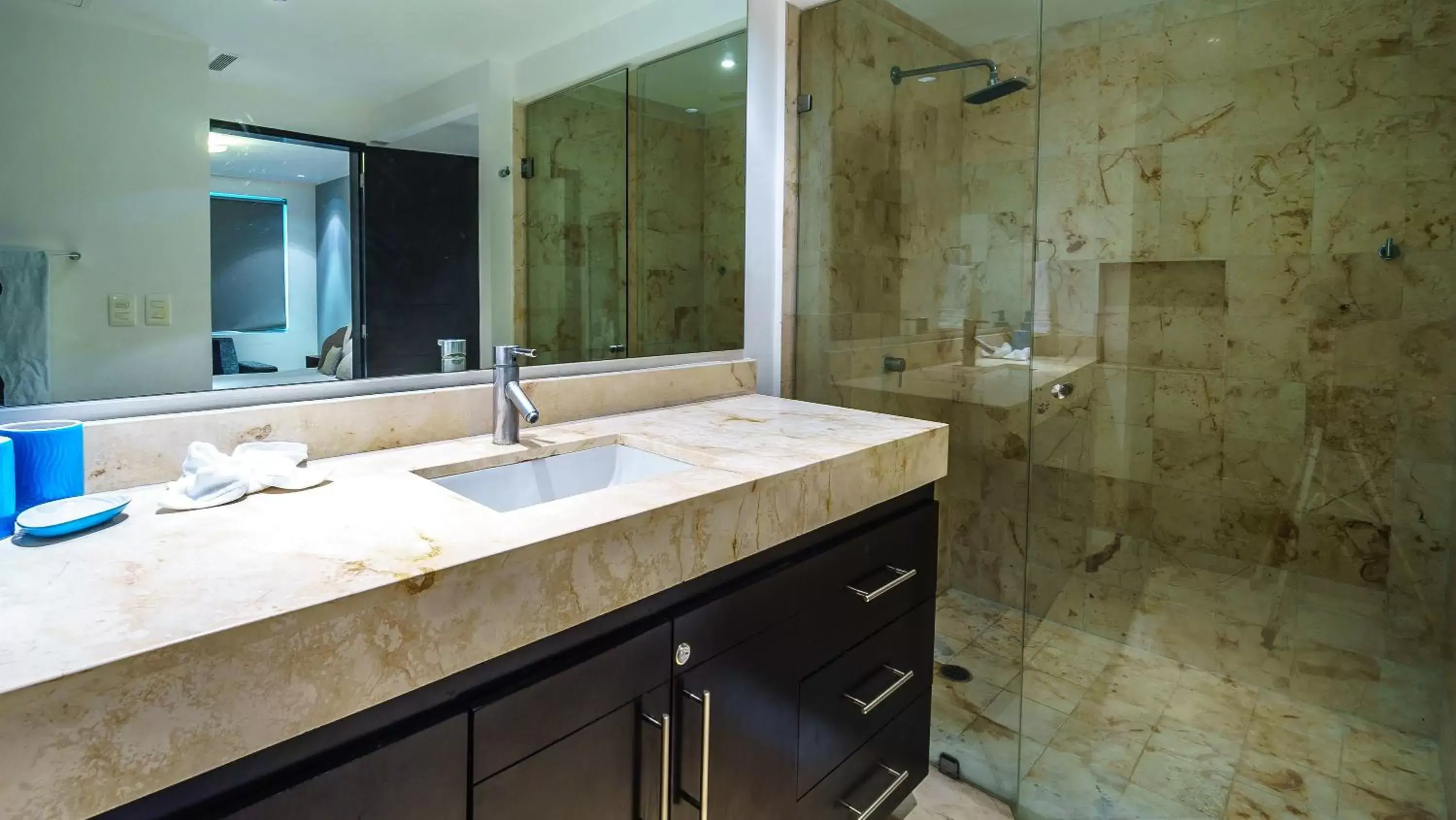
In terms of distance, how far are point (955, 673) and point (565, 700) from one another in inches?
67.9

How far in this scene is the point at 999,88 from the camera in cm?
230

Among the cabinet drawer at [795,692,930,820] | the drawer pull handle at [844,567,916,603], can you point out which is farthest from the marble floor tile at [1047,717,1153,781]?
the drawer pull handle at [844,567,916,603]

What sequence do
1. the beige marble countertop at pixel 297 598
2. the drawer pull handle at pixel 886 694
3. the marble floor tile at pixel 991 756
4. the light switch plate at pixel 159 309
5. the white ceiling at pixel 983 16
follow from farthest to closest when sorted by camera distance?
the white ceiling at pixel 983 16
the marble floor tile at pixel 991 756
the drawer pull handle at pixel 886 694
the light switch plate at pixel 159 309
the beige marble countertop at pixel 297 598

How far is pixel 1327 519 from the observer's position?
7.15 ft

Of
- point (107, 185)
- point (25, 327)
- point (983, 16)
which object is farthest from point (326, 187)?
point (983, 16)

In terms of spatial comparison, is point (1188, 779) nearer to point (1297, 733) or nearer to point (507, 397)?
point (1297, 733)

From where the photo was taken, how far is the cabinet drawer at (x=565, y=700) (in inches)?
31.8

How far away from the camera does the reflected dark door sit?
1336 mm

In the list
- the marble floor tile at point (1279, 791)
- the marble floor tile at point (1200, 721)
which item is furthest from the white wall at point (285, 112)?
the marble floor tile at point (1279, 791)

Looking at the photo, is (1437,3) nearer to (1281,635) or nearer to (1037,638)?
(1281,635)

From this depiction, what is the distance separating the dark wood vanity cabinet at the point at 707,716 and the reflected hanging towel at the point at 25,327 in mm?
698

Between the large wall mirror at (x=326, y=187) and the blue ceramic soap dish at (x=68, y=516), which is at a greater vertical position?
the large wall mirror at (x=326, y=187)

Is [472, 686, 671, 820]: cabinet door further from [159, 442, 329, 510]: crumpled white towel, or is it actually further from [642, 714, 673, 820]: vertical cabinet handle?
[159, 442, 329, 510]: crumpled white towel

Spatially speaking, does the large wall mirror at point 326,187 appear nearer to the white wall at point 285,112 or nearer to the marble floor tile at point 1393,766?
the white wall at point 285,112
